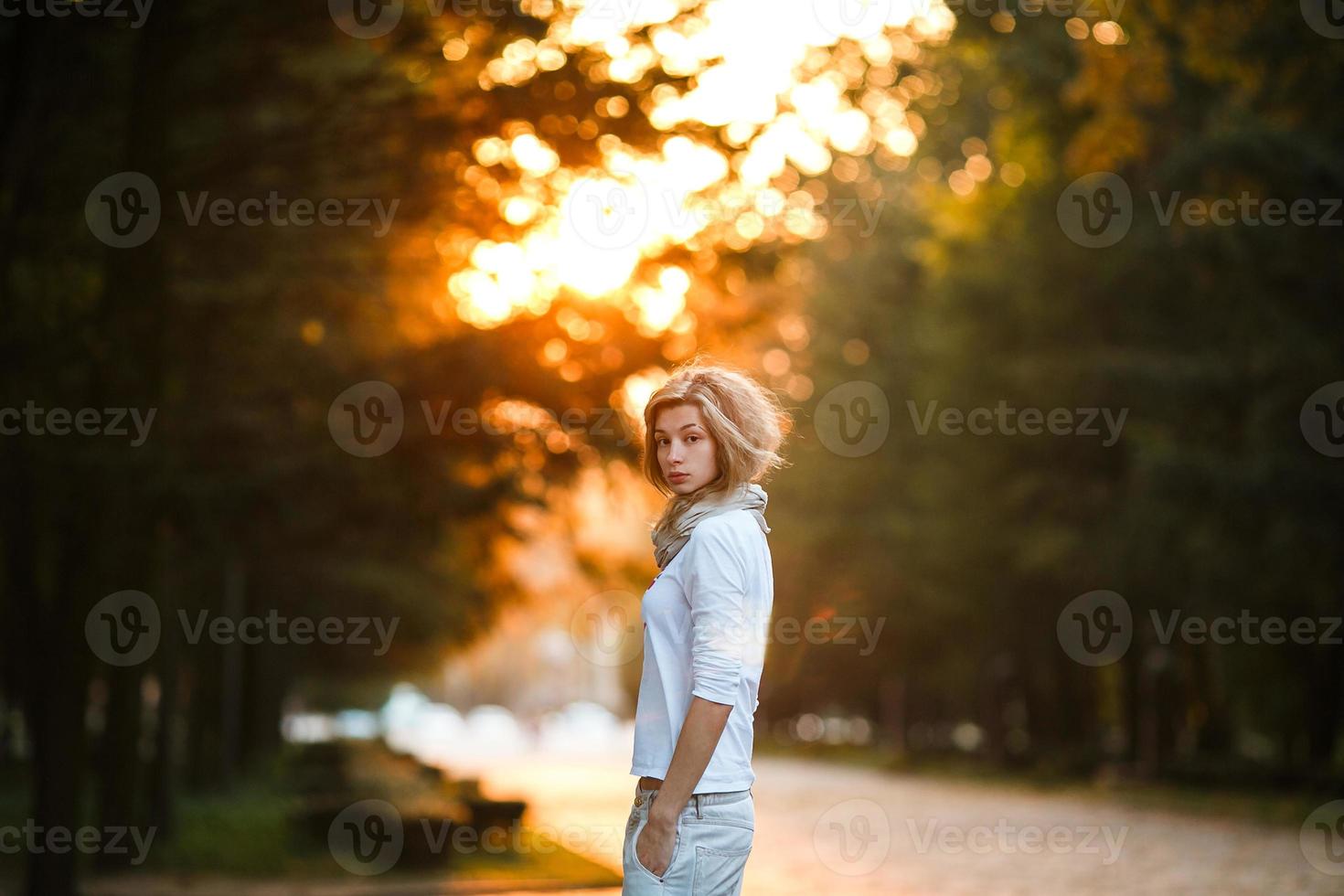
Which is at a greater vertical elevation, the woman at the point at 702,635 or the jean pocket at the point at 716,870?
the woman at the point at 702,635

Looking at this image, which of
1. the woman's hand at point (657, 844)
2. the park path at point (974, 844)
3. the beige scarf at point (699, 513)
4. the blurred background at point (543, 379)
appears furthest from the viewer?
the park path at point (974, 844)

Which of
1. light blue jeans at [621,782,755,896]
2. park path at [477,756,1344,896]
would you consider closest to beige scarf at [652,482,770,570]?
light blue jeans at [621,782,755,896]

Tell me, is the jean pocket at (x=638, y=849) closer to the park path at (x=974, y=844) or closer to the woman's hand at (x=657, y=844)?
the woman's hand at (x=657, y=844)

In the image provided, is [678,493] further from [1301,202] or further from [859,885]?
Answer: [1301,202]

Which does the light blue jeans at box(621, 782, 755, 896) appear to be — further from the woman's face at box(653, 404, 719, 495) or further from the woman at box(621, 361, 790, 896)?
the woman's face at box(653, 404, 719, 495)

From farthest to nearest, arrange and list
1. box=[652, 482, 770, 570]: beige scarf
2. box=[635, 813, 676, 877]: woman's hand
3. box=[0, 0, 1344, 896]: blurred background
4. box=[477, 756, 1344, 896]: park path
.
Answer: box=[477, 756, 1344, 896]: park path < box=[0, 0, 1344, 896]: blurred background < box=[652, 482, 770, 570]: beige scarf < box=[635, 813, 676, 877]: woman's hand

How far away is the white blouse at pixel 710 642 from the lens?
3.81 metres

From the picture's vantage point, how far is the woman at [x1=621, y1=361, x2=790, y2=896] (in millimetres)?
3785

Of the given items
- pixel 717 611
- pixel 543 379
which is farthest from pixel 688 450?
pixel 543 379

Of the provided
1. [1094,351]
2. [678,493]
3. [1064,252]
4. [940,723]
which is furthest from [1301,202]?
[940,723]

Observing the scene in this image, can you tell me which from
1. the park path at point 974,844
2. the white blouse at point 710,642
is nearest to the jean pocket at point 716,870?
the white blouse at point 710,642

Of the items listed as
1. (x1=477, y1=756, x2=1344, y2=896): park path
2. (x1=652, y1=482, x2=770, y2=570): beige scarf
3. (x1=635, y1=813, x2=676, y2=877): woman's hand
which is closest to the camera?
(x1=635, y1=813, x2=676, y2=877): woman's hand

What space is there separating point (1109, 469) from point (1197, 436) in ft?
25.6

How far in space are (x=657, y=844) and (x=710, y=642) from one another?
1.63 feet
